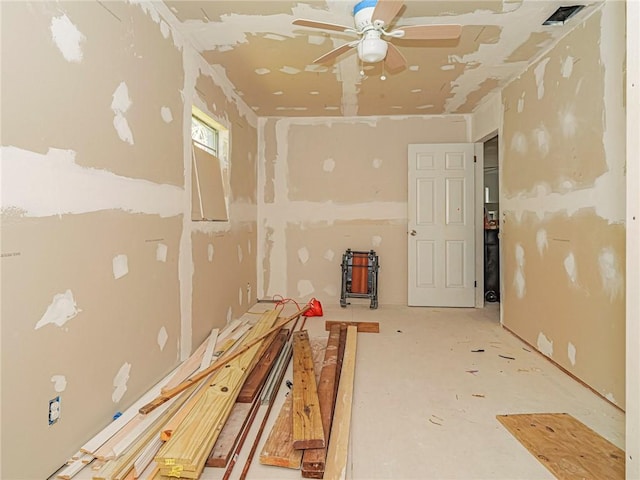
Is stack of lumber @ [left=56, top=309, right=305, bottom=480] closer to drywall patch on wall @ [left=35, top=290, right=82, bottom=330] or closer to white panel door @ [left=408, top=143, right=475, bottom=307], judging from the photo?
drywall patch on wall @ [left=35, top=290, right=82, bottom=330]

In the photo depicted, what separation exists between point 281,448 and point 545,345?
8.22 ft

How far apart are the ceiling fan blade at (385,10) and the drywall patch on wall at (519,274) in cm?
254

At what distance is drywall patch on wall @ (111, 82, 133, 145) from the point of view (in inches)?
80.7

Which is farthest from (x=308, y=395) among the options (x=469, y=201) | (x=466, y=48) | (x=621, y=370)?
(x=469, y=201)

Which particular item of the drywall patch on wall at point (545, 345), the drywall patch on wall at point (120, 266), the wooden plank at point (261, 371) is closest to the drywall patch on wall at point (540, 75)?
the drywall patch on wall at point (545, 345)

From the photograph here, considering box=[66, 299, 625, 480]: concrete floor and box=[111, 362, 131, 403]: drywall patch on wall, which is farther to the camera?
box=[111, 362, 131, 403]: drywall patch on wall

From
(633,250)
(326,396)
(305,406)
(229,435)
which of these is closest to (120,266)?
(229,435)

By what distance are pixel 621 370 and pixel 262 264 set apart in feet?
13.7

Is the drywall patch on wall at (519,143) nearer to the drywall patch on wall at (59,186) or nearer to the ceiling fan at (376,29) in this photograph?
the ceiling fan at (376,29)

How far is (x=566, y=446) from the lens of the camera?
1.85 metres

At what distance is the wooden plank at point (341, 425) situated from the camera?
64.7 inches

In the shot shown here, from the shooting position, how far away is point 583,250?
2.59 m

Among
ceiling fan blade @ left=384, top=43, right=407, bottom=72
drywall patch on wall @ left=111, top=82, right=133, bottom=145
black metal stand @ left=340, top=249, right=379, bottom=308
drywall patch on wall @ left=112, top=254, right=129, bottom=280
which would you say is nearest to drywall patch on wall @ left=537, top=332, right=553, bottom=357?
black metal stand @ left=340, top=249, right=379, bottom=308

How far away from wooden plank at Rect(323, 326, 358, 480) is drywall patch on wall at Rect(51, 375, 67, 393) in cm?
126
